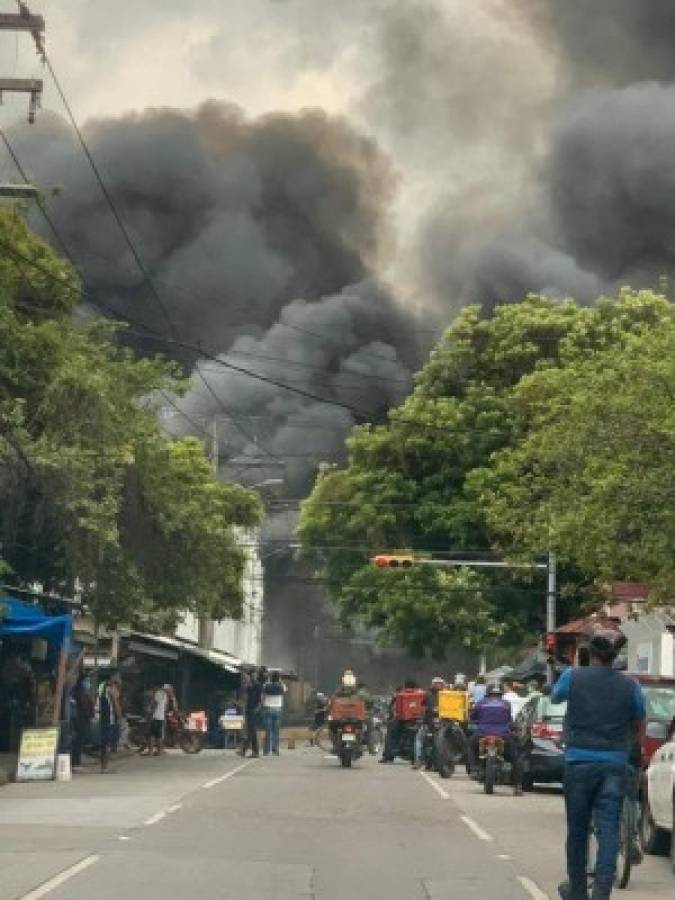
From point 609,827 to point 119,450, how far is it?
2126 cm

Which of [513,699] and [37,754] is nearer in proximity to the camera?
[37,754]

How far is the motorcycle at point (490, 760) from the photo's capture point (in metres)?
29.2

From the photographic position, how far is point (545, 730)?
99.5 ft

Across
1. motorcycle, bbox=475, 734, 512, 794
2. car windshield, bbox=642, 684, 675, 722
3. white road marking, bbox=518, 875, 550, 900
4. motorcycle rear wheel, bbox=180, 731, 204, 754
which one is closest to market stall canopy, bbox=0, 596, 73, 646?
motorcycle, bbox=475, 734, 512, 794

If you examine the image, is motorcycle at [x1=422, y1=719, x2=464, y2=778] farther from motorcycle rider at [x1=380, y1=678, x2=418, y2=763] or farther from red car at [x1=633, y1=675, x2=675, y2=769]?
red car at [x1=633, y1=675, x2=675, y2=769]

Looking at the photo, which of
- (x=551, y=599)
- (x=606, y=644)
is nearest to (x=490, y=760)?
(x=606, y=644)

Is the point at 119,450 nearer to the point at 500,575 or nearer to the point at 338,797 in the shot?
the point at 338,797

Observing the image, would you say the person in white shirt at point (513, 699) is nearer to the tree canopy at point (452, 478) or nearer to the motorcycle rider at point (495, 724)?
the motorcycle rider at point (495, 724)

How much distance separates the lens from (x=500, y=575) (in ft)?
182

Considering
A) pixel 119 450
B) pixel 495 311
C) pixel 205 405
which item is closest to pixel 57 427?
pixel 119 450

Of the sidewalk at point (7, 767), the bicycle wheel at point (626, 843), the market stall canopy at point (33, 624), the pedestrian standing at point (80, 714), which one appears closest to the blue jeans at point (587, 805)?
the bicycle wheel at point (626, 843)

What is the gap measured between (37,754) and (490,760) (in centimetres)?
745

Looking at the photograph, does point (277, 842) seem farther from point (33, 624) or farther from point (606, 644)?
point (33, 624)

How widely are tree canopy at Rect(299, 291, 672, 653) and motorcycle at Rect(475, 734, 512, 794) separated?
2187 centimetres
